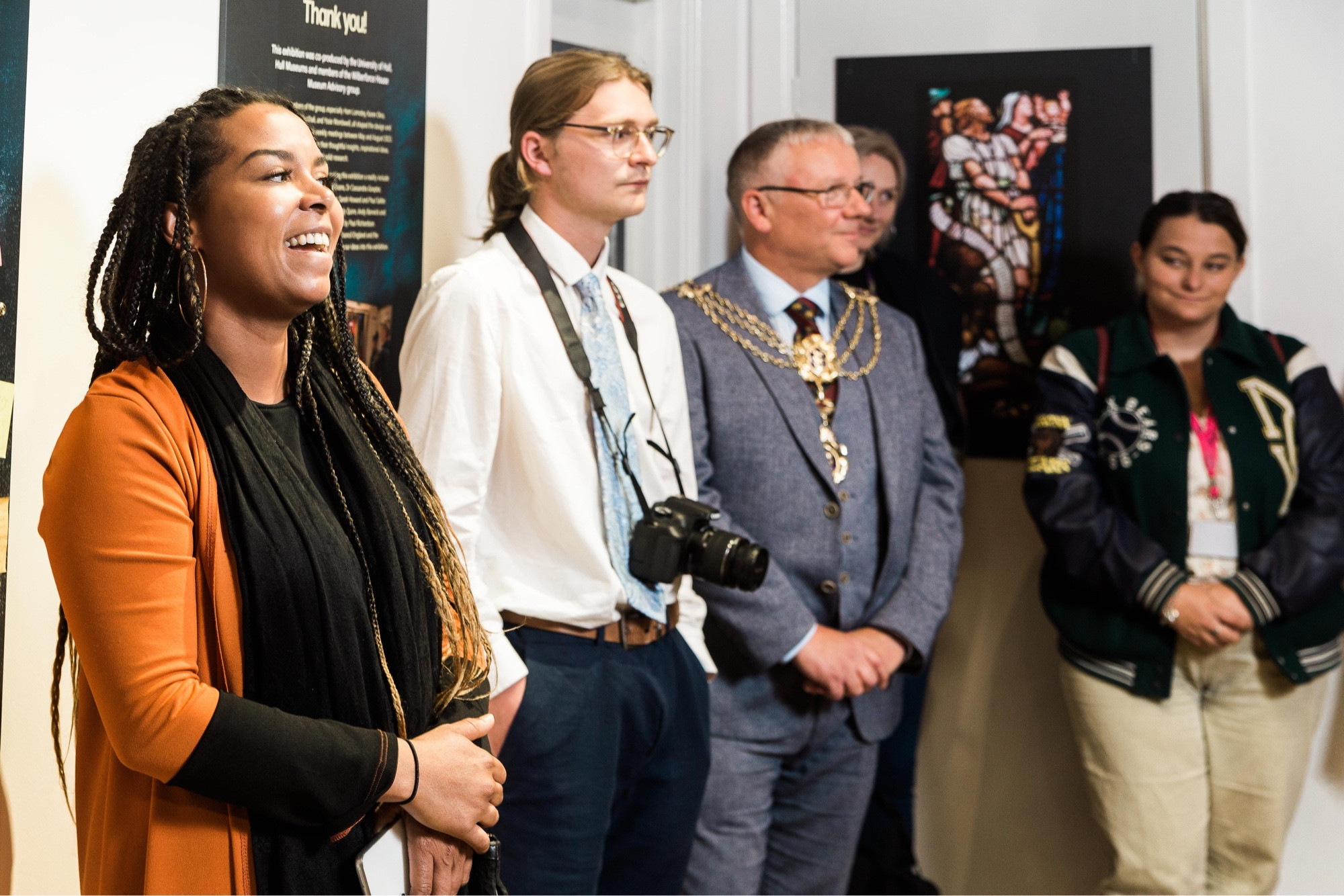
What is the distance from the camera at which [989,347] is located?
3.54 m

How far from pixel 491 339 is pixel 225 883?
3.28 ft

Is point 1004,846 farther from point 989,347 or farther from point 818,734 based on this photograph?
point 989,347

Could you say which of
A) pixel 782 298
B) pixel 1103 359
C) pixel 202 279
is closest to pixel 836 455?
pixel 782 298

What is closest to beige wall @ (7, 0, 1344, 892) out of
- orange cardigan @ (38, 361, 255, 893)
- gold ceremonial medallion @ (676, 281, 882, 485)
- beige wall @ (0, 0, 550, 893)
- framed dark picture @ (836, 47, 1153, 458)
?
framed dark picture @ (836, 47, 1153, 458)

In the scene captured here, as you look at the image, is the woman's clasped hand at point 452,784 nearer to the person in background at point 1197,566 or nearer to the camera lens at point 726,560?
the camera lens at point 726,560

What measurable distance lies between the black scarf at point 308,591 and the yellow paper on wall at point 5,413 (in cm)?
48

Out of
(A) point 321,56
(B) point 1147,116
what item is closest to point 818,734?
(A) point 321,56

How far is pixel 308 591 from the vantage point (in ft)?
4.60

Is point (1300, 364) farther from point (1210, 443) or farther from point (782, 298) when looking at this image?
point (782, 298)

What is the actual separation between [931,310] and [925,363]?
0.21 m

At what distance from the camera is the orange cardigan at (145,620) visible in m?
1.28

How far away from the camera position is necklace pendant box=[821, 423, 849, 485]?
8.95 feet

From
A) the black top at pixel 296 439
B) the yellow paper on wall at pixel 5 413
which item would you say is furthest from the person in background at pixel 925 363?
the yellow paper on wall at pixel 5 413

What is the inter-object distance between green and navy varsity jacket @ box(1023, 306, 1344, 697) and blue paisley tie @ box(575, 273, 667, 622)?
1.26 m
